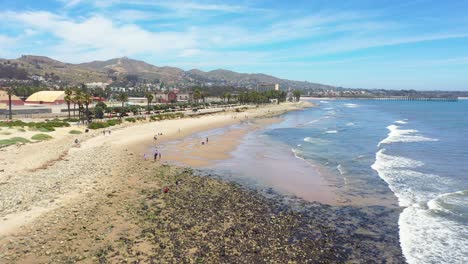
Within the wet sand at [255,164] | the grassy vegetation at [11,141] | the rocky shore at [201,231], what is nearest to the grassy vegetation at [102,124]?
the grassy vegetation at [11,141]

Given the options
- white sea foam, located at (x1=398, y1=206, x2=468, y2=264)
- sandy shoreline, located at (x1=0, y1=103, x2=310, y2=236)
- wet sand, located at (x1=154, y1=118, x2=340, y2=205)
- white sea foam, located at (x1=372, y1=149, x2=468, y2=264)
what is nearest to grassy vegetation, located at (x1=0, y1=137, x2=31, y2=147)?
sandy shoreline, located at (x1=0, y1=103, x2=310, y2=236)

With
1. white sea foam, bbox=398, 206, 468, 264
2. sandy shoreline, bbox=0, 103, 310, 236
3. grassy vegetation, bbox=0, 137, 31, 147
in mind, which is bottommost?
white sea foam, bbox=398, 206, 468, 264

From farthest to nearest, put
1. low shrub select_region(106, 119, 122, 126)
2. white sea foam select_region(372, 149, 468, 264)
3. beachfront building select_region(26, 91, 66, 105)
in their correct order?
1. beachfront building select_region(26, 91, 66, 105)
2. low shrub select_region(106, 119, 122, 126)
3. white sea foam select_region(372, 149, 468, 264)

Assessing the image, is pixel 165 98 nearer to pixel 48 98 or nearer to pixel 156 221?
pixel 48 98

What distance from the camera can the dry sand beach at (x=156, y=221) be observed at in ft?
54.0

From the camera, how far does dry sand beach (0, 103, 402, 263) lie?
16469 mm

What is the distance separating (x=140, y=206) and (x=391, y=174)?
2223 centimetres

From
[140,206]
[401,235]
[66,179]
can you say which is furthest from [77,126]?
[401,235]

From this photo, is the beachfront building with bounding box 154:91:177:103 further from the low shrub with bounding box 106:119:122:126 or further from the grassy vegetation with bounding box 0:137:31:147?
the grassy vegetation with bounding box 0:137:31:147

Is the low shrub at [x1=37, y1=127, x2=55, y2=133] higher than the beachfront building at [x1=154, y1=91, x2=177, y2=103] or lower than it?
lower

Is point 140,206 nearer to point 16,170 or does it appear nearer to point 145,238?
point 145,238

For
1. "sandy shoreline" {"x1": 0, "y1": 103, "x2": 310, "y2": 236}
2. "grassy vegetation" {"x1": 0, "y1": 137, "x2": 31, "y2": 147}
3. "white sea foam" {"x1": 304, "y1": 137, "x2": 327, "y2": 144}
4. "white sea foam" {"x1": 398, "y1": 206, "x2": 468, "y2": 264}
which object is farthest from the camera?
"white sea foam" {"x1": 304, "y1": 137, "x2": 327, "y2": 144}

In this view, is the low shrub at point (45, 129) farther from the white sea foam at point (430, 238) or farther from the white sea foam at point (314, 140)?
the white sea foam at point (430, 238)

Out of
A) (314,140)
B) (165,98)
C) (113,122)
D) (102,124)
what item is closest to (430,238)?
(314,140)
